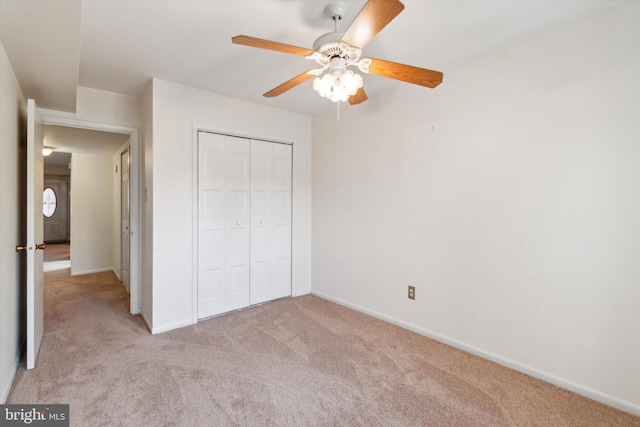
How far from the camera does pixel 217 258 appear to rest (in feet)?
10.8

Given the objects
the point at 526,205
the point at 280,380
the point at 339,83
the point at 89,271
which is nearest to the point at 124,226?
the point at 89,271

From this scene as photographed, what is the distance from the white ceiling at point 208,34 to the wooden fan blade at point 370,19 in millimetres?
373

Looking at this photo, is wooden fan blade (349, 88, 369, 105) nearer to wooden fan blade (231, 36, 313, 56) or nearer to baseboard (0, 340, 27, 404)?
wooden fan blade (231, 36, 313, 56)

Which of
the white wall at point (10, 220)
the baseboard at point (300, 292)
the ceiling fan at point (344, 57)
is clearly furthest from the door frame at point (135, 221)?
the ceiling fan at point (344, 57)

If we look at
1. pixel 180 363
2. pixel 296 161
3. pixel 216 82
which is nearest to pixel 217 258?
pixel 180 363

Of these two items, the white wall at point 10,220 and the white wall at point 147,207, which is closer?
the white wall at point 10,220

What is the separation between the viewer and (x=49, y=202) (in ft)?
29.5

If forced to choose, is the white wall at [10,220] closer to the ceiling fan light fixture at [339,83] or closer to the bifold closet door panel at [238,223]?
the bifold closet door panel at [238,223]

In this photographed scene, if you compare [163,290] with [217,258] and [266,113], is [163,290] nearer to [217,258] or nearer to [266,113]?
[217,258]

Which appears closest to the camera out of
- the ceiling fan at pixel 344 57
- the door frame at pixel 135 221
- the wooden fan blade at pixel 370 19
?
the wooden fan blade at pixel 370 19

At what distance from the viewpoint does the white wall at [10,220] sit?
72.6 inches

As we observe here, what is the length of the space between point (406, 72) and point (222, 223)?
240 cm

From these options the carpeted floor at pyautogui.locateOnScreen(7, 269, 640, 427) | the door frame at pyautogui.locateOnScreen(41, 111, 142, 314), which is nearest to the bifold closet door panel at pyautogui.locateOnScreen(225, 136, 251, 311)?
the carpeted floor at pyautogui.locateOnScreen(7, 269, 640, 427)

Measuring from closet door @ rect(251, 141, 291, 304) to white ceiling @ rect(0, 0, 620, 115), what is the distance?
41.7 inches
